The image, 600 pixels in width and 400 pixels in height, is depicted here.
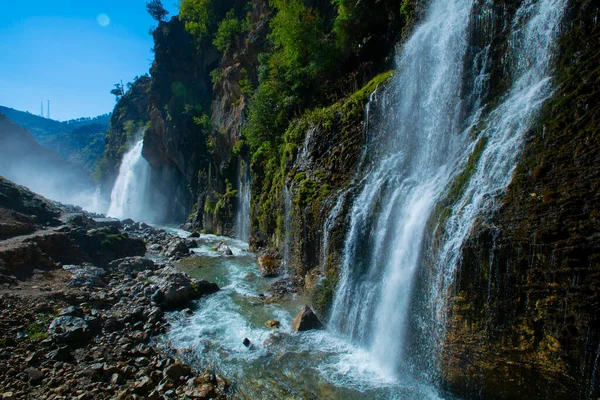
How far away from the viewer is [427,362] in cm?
662

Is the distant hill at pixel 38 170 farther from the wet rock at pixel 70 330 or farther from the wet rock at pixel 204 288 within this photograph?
the wet rock at pixel 70 330

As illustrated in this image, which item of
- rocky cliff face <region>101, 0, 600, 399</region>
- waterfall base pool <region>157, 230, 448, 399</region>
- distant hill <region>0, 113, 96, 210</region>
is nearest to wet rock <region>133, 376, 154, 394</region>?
waterfall base pool <region>157, 230, 448, 399</region>

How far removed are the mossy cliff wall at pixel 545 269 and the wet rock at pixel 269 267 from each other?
366 inches

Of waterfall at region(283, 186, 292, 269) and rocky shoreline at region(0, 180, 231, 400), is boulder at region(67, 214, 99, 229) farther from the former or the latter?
waterfall at region(283, 186, 292, 269)

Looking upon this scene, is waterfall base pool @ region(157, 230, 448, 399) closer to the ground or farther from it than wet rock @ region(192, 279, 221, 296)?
closer to the ground

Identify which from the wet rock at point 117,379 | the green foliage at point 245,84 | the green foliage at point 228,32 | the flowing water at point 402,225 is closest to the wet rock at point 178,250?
the flowing water at point 402,225

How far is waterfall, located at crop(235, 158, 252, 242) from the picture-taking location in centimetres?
2381

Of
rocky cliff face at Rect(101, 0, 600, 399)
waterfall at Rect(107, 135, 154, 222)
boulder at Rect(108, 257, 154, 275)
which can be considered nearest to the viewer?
rocky cliff face at Rect(101, 0, 600, 399)

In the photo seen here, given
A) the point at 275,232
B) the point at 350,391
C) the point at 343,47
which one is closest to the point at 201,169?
the point at 275,232

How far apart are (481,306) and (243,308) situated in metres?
7.77

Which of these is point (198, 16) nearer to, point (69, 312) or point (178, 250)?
point (178, 250)

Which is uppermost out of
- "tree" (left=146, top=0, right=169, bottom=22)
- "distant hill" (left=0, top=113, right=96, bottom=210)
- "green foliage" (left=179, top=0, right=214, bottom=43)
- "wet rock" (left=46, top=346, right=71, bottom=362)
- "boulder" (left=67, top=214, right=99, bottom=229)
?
"tree" (left=146, top=0, right=169, bottom=22)

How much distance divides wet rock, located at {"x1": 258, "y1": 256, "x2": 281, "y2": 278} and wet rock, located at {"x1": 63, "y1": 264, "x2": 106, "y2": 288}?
647 cm

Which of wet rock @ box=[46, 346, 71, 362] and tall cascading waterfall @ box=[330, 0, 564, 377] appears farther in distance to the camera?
wet rock @ box=[46, 346, 71, 362]
